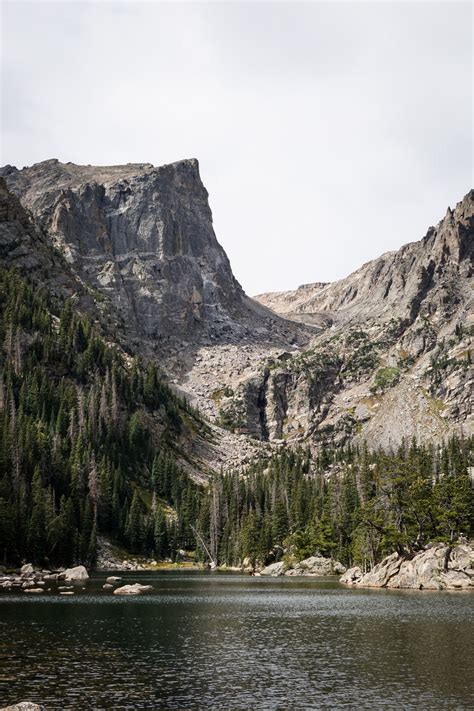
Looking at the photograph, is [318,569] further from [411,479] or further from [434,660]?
[434,660]

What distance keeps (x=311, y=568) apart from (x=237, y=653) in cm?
11529

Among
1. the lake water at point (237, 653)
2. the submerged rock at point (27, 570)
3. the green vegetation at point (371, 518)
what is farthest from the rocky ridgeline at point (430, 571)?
the submerged rock at point (27, 570)

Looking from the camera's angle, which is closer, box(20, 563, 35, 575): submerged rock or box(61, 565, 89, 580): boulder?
box(20, 563, 35, 575): submerged rock

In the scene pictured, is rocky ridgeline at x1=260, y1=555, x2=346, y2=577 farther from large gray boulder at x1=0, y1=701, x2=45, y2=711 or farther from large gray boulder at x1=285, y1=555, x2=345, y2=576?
large gray boulder at x1=0, y1=701, x2=45, y2=711

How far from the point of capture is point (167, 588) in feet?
385

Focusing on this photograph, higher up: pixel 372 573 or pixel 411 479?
pixel 411 479

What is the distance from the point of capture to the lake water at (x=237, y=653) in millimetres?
39812

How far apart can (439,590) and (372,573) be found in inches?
686

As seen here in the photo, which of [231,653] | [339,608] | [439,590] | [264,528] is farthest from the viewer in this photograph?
[264,528]

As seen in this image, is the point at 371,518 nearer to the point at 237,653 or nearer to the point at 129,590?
the point at 129,590

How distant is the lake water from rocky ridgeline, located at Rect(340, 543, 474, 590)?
1913 cm

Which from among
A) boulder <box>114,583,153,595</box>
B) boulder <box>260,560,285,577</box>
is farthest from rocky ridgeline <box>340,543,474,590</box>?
boulder <box>260,560,285,577</box>

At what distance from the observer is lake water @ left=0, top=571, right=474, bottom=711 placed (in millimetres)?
39812

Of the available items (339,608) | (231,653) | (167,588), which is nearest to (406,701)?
(231,653)
